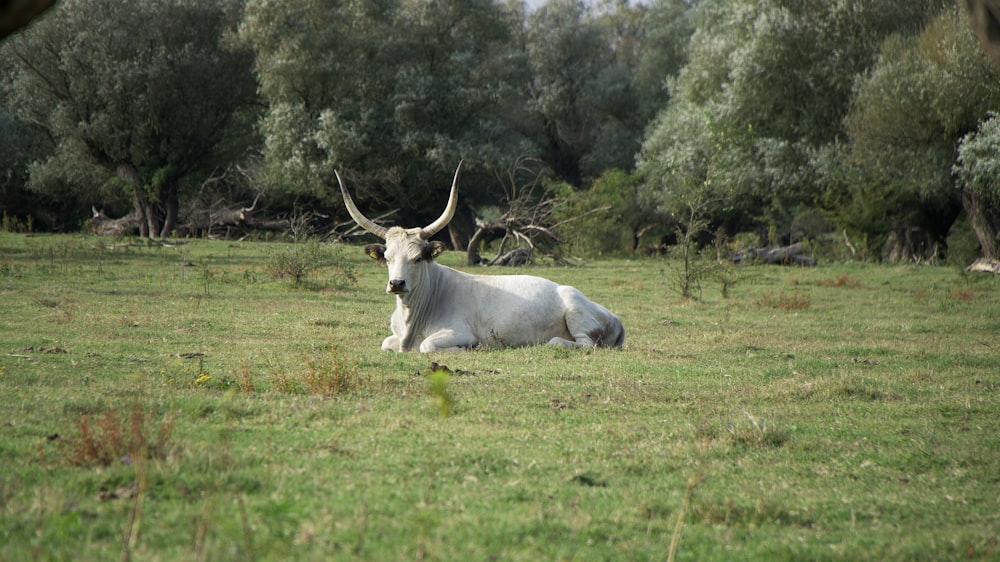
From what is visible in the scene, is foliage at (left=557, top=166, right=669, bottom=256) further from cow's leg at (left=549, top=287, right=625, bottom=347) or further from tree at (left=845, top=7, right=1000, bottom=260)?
cow's leg at (left=549, top=287, right=625, bottom=347)

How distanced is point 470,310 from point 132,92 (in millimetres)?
26617

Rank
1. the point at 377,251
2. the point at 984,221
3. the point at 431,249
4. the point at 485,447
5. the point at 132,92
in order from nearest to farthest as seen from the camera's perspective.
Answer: the point at 485,447 → the point at 431,249 → the point at 377,251 → the point at 984,221 → the point at 132,92

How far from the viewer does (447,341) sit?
1059 centimetres

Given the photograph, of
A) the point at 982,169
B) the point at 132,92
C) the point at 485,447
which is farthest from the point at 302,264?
the point at 132,92

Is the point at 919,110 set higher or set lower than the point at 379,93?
lower

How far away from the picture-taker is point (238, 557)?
3482 mm

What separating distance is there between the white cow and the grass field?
1.57ft

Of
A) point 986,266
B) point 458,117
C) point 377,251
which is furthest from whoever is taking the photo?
point 458,117

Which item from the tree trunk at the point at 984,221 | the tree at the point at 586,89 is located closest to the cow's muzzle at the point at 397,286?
the tree trunk at the point at 984,221

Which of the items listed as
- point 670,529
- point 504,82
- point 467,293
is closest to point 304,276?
point 467,293

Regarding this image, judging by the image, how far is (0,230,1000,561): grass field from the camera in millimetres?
4016

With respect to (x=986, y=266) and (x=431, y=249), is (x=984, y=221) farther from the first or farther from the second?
(x=431, y=249)

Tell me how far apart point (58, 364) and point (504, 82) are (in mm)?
28318

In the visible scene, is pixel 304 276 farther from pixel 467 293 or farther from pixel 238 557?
pixel 238 557
